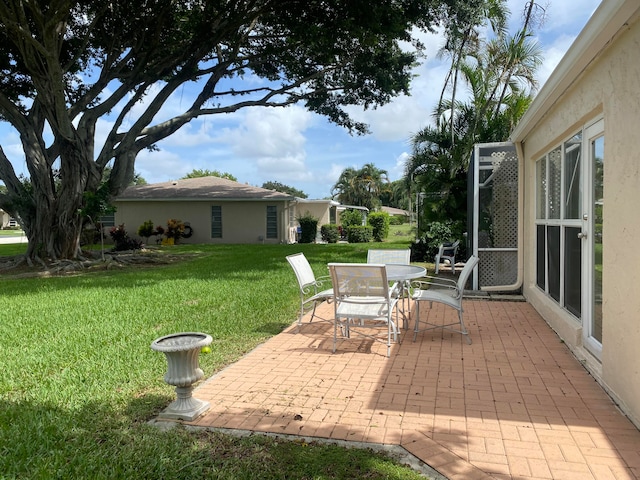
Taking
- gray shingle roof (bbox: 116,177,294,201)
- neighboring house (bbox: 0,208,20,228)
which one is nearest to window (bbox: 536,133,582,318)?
gray shingle roof (bbox: 116,177,294,201)

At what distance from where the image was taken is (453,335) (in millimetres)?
6301

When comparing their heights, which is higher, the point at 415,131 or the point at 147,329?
the point at 415,131

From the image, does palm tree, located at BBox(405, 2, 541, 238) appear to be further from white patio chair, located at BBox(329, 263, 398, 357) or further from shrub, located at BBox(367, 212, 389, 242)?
shrub, located at BBox(367, 212, 389, 242)

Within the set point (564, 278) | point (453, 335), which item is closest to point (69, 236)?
point (453, 335)

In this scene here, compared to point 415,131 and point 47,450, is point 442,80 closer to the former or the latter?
point 415,131

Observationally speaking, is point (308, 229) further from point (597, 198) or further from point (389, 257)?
point (597, 198)

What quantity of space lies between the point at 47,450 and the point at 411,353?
3.62m

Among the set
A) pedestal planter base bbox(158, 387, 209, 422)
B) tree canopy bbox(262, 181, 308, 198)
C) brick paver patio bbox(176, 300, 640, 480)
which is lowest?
brick paver patio bbox(176, 300, 640, 480)

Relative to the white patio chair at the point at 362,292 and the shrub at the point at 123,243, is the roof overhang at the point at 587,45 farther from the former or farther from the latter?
the shrub at the point at 123,243

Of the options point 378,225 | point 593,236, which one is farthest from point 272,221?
point 593,236

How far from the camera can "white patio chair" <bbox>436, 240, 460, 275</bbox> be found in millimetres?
12442

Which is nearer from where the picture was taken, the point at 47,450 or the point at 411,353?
the point at 47,450

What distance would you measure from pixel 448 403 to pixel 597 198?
2485 mm

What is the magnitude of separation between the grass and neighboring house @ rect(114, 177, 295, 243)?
14.9 m
